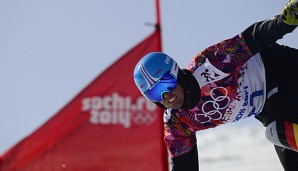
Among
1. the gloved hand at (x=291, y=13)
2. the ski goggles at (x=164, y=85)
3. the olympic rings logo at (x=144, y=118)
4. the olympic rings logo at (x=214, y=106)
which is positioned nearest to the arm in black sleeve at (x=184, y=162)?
the olympic rings logo at (x=214, y=106)

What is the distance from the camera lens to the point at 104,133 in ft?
21.8

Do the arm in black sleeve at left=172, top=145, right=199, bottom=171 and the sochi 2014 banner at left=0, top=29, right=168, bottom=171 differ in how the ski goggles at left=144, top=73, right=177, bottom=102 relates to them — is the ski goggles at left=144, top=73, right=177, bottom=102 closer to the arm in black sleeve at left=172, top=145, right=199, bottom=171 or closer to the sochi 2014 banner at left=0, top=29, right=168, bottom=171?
the arm in black sleeve at left=172, top=145, right=199, bottom=171

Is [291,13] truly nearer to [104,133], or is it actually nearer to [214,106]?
[214,106]

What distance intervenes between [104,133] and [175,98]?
2577 millimetres

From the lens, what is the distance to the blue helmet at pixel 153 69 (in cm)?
417

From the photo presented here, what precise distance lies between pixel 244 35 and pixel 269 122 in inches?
29.4

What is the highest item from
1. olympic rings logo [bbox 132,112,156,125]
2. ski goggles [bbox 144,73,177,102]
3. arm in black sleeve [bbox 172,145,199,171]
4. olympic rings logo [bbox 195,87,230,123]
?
olympic rings logo [bbox 132,112,156,125]

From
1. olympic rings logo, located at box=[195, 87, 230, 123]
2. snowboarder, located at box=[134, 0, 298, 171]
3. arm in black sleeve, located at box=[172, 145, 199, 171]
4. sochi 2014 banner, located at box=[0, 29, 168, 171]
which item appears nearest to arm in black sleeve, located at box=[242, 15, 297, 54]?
snowboarder, located at box=[134, 0, 298, 171]

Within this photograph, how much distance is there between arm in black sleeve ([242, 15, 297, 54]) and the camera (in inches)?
151

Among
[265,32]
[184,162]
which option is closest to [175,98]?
[184,162]

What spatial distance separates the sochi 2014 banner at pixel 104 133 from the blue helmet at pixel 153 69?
7.60 ft

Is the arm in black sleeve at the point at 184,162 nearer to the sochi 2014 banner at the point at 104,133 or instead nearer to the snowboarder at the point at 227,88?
the snowboarder at the point at 227,88

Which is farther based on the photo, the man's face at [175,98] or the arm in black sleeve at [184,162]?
the arm in black sleeve at [184,162]

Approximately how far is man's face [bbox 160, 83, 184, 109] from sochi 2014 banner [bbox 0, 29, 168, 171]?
222 centimetres
